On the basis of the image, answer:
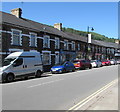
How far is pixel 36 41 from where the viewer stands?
24.7 meters

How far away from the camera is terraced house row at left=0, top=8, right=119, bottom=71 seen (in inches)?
778

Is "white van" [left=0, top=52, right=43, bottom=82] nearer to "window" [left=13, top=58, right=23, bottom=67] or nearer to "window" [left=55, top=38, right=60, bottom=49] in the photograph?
"window" [left=13, top=58, right=23, bottom=67]

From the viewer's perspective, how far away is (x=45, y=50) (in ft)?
86.4

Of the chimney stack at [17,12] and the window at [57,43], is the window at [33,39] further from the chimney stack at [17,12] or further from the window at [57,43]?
the window at [57,43]

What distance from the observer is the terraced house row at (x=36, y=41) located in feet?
64.8

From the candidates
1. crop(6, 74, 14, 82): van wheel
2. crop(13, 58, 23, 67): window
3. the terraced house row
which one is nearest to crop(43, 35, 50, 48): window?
the terraced house row

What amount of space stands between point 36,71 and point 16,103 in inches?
381

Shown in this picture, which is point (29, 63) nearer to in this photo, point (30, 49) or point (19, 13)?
point (30, 49)

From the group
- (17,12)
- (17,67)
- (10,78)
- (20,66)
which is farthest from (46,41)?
(10,78)

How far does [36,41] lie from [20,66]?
35.8ft

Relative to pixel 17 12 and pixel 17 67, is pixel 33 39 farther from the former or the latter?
pixel 17 67

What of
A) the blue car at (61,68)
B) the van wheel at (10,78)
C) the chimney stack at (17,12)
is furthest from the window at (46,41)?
the van wheel at (10,78)

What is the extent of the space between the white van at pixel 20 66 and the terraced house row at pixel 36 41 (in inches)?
190

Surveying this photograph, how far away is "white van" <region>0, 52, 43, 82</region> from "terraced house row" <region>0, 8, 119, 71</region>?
4.82 meters
